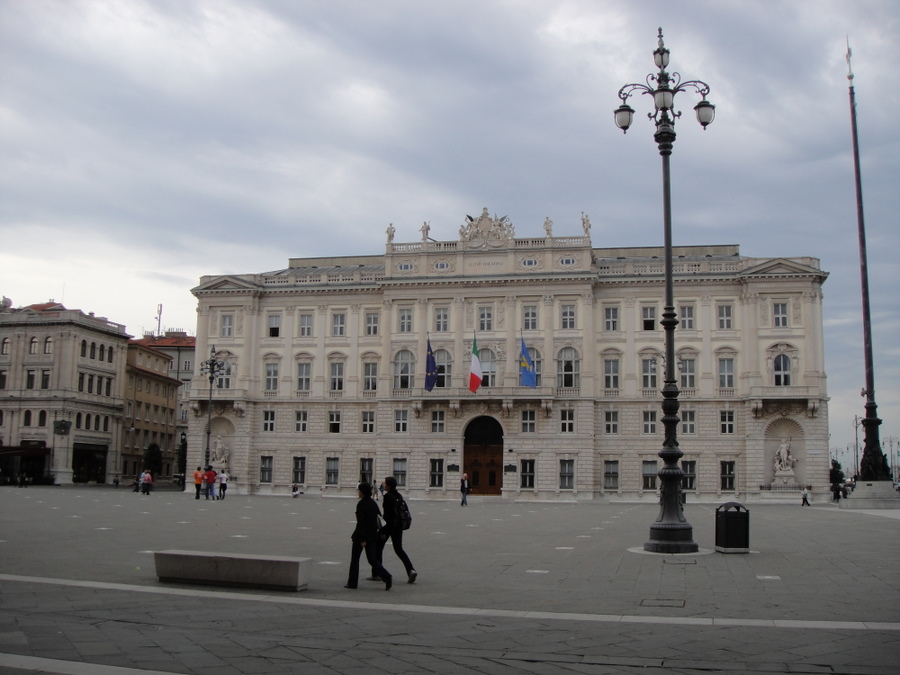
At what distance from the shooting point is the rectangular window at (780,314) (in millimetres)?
62625

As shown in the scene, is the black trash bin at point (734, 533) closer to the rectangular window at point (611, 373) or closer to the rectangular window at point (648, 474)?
the rectangular window at point (648, 474)

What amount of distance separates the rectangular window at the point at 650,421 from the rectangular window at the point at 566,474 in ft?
19.4

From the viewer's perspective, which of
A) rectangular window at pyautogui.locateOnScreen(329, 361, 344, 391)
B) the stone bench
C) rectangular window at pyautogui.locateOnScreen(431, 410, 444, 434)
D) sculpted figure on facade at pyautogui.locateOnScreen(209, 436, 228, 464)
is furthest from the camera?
rectangular window at pyautogui.locateOnScreen(329, 361, 344, 391)

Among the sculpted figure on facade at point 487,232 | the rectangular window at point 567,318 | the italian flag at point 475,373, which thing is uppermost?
the sculpted figure on facade at point 487,232

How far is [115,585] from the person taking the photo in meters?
14.7

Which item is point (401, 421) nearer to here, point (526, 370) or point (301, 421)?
point (301, 421)

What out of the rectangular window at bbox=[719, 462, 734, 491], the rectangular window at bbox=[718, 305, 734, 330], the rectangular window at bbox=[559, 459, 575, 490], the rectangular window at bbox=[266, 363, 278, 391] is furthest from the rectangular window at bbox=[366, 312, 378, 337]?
the rectangular window at bbox=[719, 462, 734, 491]

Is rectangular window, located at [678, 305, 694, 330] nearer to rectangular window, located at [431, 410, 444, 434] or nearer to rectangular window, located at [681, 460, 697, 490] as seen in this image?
rectangular window, located at [681, 460, 697, 490]

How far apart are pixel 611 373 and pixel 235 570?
5246cm

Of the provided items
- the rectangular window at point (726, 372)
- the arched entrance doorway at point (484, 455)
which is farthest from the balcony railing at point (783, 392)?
the arched entrance doorway at point (484, 455)

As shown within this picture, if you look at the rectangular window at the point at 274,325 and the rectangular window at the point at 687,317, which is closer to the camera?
the rectangular window at the point at 687,317

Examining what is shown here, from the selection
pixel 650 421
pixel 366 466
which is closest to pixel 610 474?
pixel 650 421

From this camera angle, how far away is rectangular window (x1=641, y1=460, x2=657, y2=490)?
63.1 metres

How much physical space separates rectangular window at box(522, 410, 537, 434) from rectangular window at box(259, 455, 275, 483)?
783 inches
